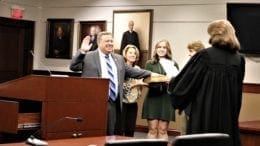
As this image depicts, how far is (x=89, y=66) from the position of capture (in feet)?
14.6

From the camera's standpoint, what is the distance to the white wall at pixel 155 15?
338 inches

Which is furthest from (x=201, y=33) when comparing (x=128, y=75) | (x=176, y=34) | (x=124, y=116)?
(x=128, y=75)

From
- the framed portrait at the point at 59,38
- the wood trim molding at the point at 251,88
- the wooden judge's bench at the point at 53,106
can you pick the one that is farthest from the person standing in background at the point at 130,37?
the wooden judge's bench at the point at 53,106

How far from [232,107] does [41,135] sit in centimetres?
144

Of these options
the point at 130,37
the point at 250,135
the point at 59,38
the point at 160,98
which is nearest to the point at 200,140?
the point at 250,135

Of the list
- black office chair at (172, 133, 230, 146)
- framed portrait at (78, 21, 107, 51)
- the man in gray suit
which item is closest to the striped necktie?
the man in gray suit

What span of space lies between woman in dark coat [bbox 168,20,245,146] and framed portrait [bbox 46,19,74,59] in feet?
23.5

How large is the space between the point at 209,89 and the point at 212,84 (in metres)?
0.04

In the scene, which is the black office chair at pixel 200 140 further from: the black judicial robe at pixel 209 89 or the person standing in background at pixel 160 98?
the person standing in background at pixel 160 98

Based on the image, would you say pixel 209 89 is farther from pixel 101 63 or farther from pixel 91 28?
pixel 91 28

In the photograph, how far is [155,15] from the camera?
30.3 feet

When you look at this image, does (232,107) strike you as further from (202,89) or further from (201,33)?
(201,33)

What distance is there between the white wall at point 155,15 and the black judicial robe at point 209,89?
4605 mm

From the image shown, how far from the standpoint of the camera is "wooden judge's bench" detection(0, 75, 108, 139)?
3.37 meters
